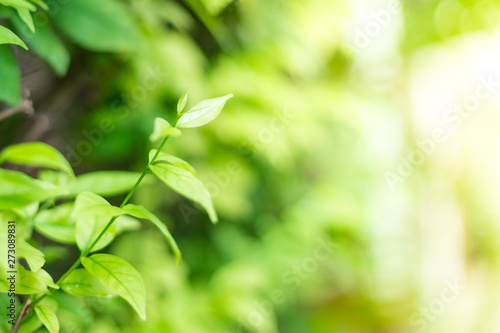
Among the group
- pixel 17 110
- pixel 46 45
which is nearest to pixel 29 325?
pixel 17 110

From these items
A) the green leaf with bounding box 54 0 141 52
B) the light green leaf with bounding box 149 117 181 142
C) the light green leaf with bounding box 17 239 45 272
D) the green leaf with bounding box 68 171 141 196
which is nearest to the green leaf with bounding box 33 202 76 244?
the green leaf with bounding box 68 171 141 196

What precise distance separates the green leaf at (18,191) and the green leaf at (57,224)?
0.17 m

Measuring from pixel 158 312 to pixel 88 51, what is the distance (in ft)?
2.42

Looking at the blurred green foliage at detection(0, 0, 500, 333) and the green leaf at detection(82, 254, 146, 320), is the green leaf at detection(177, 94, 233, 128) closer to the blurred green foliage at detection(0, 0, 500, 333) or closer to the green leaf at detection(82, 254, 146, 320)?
the green leaf at detection(82, 254, 146, 320)

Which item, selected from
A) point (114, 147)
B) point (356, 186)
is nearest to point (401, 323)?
point (356, 186)

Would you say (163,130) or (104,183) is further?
(104,183)

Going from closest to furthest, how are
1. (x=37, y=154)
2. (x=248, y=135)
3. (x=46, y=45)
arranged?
(x=37, y=154) → (x=46, y=45) → (x=248, y=135)

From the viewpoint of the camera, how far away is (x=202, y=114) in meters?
0.44

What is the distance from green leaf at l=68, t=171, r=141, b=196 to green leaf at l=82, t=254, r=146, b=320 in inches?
6.2

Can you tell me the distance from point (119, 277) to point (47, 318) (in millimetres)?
85

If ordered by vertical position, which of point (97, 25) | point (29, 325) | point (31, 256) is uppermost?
point (97, 25)

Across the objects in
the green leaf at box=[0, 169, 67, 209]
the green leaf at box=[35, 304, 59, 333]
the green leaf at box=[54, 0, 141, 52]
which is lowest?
the green leaf at box=[35, 304, 59, 333]

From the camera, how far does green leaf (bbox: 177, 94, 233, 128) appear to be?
433 mm

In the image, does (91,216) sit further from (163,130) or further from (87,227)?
(163,130)
